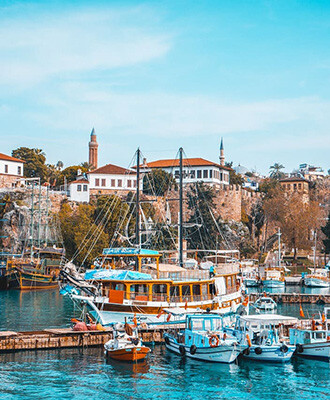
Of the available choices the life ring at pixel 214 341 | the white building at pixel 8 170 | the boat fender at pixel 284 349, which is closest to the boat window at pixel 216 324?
the life ring at pixel 214 341

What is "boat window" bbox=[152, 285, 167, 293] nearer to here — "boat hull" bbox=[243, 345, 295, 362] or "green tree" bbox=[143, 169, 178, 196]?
"boat hull" bbox=[243, 345, 295, 362]

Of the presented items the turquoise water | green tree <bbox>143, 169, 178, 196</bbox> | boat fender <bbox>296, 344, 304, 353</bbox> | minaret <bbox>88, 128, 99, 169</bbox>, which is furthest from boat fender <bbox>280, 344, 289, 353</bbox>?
minaret <bbox>88, 128, 99, 169</bbox>

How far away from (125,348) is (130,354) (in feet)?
1.31

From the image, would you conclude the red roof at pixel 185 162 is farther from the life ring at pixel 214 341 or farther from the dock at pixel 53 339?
the life ring at pixel 214 341

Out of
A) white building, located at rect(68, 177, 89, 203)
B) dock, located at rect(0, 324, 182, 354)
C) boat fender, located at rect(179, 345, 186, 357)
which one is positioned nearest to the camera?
boat fender, located at rect(179, 345, 186, 357)

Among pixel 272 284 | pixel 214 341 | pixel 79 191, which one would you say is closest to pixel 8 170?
pixel 79 191

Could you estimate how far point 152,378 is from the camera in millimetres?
25984

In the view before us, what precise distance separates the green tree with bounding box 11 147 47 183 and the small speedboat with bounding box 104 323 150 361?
82375 millimetres

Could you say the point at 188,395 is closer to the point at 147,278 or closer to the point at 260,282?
the point at 147,278

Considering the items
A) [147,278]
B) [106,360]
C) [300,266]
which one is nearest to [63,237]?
[300,266]

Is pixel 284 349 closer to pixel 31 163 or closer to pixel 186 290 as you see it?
pixel 186 290

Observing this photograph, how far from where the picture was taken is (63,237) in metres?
81.3

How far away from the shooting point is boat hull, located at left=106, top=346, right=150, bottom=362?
28234 mm

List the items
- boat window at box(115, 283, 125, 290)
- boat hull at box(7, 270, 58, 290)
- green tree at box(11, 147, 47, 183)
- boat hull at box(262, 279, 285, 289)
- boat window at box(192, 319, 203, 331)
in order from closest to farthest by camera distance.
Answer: boat window at box(192, 319, 203, 331)
boat window at box(115, 283, 125, 290)
boat hull at box(7, 270, 58, 290)
boat hull at box(262, 279, 285, 289)
green tree at box(11, 147, 47, 183)
